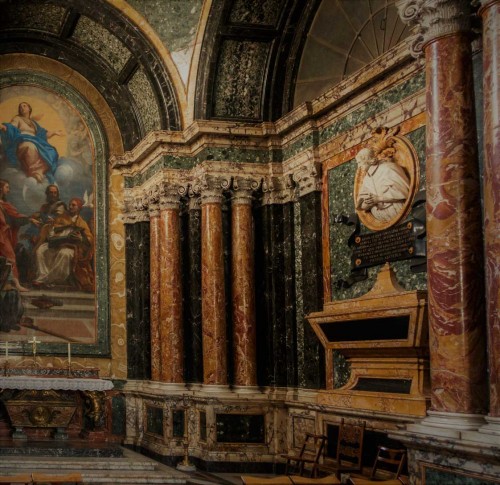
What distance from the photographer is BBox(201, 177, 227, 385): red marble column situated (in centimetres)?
1248

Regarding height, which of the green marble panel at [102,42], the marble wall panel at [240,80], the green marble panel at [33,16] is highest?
the green marble panel at [33,16]

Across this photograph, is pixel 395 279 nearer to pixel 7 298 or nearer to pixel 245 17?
pixel 245 17

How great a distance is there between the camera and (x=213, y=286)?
1259 centimetres

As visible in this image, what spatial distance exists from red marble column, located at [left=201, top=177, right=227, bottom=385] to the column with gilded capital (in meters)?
1.84

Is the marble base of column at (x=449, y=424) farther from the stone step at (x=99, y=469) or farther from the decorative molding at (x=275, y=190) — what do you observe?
the decorative molding at (x=275, y=190)

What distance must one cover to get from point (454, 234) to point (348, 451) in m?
3.58

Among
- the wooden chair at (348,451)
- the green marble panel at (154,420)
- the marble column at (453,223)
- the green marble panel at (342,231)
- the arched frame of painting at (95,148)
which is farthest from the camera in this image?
the arched frame of painting at (95,148)

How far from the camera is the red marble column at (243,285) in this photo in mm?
12500

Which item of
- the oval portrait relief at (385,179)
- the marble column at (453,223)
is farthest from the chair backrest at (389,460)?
the oval portrait relief at (385,179)

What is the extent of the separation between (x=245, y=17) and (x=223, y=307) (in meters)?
3.98

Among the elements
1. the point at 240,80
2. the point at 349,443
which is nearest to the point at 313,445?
the point at 349,443

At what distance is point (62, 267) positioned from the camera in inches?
577

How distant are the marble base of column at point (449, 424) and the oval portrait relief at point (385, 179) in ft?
10.4

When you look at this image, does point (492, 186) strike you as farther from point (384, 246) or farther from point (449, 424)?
point (384, 246)
